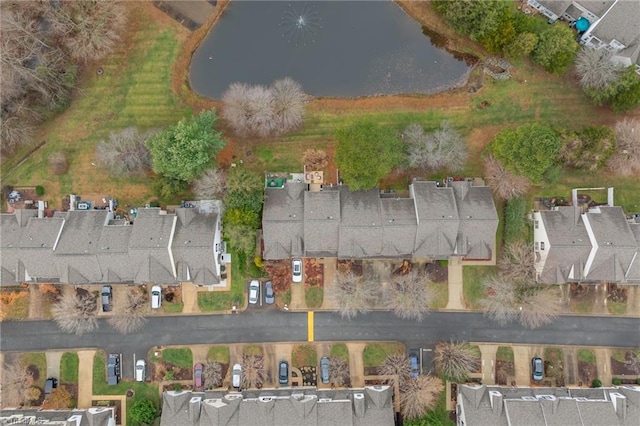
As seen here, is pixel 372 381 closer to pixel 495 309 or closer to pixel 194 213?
pixel 495 309

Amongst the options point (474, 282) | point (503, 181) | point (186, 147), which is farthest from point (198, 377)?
point (503, 181)

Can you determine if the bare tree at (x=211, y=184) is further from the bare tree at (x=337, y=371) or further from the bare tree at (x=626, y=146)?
the bare tree at (x=626, y=146)

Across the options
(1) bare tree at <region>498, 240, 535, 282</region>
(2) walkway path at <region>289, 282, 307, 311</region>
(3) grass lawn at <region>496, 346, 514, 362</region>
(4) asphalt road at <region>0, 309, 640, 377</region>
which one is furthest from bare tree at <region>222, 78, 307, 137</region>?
(3) grass lawn at <region>496, 346, 514, 362</region>

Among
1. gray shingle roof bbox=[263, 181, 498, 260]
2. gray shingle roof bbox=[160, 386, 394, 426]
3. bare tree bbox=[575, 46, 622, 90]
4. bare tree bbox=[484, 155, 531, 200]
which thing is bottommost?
gray shingle roof bbox=[160, 386, 394, 426]

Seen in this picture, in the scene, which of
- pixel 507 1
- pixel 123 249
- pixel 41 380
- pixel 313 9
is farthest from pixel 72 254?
pixel 507 1

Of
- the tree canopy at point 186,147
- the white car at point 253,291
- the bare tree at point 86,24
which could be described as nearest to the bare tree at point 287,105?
the tree canopy at point 186,147

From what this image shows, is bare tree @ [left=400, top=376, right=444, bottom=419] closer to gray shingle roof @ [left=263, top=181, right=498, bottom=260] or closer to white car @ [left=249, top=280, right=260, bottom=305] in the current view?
gray shingle roof @ [left=263, top=181, right=498, bottom=260]
